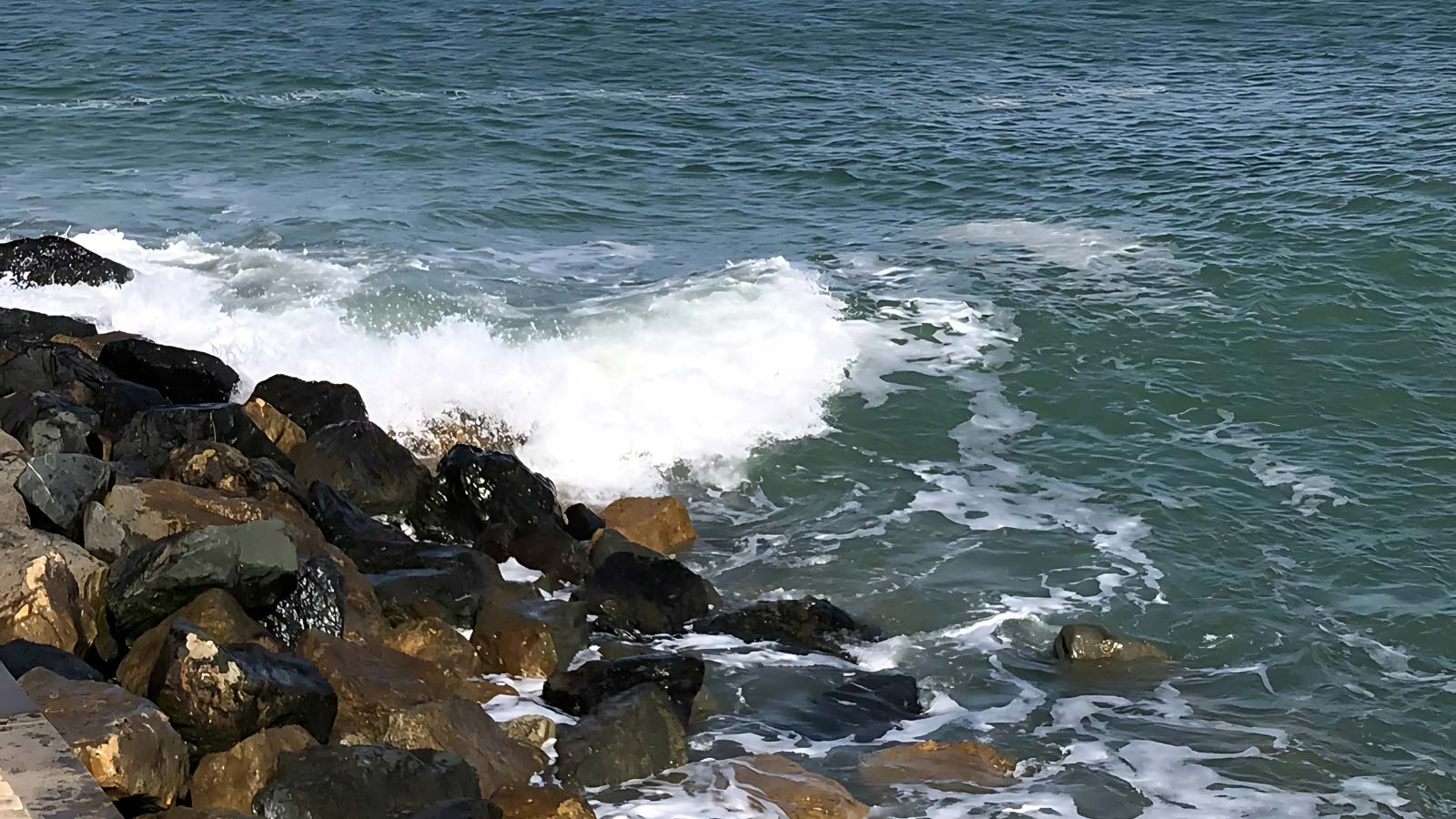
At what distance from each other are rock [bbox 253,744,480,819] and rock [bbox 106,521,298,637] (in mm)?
1380

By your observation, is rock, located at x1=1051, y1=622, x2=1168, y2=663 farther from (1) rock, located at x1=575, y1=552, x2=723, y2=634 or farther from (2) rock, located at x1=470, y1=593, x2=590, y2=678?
(2) rock, located at x1=470, y1=593, x2=590, y2=678

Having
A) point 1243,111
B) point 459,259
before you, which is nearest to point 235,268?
point 459,259

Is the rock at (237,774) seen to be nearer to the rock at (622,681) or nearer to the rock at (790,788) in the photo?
the rock at (622,681)

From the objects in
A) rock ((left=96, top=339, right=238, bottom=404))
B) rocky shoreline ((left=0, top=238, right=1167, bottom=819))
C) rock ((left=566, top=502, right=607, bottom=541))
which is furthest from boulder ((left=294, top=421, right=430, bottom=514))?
rock ((left=96, top=339, right=238, bottom=404))

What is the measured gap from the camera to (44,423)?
10.2 meters

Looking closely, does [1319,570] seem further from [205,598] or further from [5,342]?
[5,342]

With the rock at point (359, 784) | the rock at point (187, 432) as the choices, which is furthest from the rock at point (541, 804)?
the rock at point (187, 432)

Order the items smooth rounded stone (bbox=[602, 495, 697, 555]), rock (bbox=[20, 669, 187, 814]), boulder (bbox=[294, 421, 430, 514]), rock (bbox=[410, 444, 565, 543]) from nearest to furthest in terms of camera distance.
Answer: rock (bbox=[20, 669, 187, 814])
boulder (bbox=[294, 421, 430, 514])
rock (bbox=[410, 444, 565, 543])
smooth rounded stone (bbox=[602, 495, 697, 555])

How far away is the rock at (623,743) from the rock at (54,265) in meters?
9.65

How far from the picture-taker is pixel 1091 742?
912cm

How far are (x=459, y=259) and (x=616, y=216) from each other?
9.22 ft

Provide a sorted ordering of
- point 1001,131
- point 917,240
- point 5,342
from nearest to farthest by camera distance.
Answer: point 5,342, point 917,240, point 1001,131

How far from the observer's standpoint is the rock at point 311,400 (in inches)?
486

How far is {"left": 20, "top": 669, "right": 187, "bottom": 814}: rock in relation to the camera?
20.1ft
